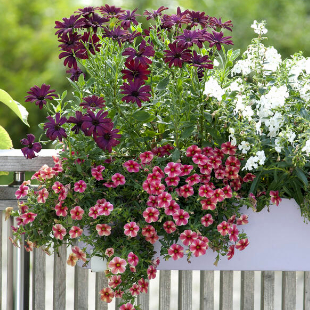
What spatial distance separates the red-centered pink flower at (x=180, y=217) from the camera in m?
1.08


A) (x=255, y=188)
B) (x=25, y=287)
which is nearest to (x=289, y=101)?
(x=255, y=188)

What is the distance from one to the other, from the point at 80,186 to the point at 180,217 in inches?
10.0

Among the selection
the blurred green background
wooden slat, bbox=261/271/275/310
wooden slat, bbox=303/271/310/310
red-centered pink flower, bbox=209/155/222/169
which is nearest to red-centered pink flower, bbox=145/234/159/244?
red-centered pink flower, bbox=209/155/222/169

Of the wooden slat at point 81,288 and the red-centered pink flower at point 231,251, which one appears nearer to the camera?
the red-centered pink flower at point 231,251

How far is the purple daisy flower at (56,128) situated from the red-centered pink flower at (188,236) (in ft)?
1.18

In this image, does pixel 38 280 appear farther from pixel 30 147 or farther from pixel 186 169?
pixel 186 169

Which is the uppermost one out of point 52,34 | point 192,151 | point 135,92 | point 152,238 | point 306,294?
point 52,34

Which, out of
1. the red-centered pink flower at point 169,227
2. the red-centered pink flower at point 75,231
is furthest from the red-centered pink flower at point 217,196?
the red-centered pink flower at point 75,231

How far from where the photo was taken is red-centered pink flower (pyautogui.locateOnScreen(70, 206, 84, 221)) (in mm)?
1121

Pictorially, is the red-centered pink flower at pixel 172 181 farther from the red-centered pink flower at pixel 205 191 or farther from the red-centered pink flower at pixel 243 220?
the red-centered pink flower at pixel 243 220

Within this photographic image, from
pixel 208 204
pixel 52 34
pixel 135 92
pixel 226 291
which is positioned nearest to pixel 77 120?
pixel 135 92

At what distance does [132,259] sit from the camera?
107cm

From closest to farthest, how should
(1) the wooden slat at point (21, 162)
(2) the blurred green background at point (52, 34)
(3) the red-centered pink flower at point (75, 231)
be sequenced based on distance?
(3) the red-centered pink flower at point (75, 231)
(1) the wooden slat at point (21, 162)
(2) the blurred green background at point (52, 34)

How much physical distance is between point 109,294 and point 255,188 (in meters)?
0.45
